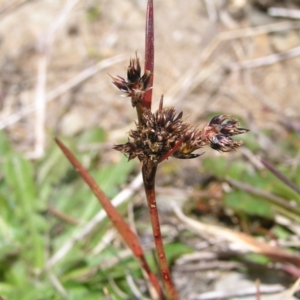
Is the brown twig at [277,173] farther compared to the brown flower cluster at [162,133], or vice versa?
the brown twig at [277,173]

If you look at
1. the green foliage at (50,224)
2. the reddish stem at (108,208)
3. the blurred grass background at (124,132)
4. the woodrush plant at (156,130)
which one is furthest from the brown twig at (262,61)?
the woodrush plant at (156,130)

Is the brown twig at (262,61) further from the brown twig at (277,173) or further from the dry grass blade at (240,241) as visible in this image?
the brown twig at (277,173)

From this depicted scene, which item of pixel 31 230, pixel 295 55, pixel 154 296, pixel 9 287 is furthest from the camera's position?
pixel 295 55

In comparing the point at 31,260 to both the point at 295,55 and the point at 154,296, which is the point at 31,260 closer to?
the point at 154,296

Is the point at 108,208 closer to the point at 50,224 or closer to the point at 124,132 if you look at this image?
the point at 50,224

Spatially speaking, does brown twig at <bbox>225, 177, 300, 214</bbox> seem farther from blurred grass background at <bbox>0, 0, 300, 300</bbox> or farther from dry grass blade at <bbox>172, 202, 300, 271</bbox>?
dry grass blade at <bbox>172, 202, 300, 271</bbox>

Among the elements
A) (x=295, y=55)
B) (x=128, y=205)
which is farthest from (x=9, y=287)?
(x=295, y=55)

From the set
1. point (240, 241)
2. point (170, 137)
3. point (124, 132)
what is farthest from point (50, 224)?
point (170, 137)

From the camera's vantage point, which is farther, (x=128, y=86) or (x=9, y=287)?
(x=9, y=287)

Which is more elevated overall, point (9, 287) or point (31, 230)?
point (31, 230)
